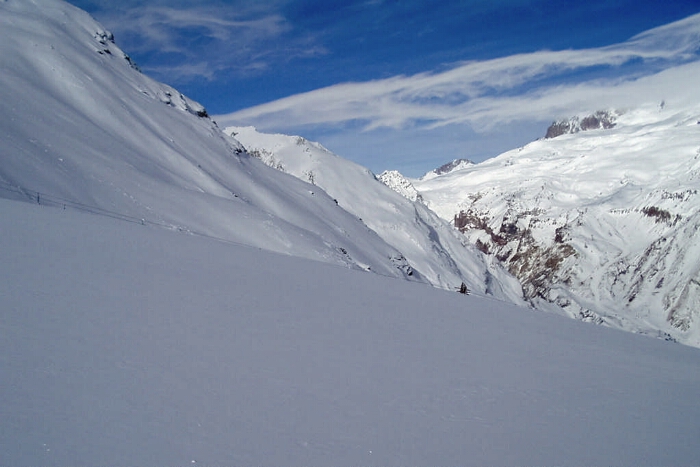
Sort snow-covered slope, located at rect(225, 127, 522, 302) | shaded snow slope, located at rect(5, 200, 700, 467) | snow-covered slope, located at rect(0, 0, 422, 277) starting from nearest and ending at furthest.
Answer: shaded snow slope, located at rect(5, 200, 700, 467) → snow-covered slope, located at rect(0, 0, 422, 277) → snow-covered slope, located at rect(225, 127, 522, 302)

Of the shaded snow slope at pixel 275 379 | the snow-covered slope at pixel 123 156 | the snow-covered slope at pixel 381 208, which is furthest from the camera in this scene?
the snow-covered slope at pixel 381 208

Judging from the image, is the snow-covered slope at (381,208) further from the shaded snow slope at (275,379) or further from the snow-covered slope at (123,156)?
the shaded snow slope at (275,379)

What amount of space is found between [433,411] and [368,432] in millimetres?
1014

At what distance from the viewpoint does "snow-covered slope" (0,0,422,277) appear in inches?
919

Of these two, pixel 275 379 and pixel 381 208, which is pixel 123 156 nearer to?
pixel 275 379

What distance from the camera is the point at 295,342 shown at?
7.24 meters

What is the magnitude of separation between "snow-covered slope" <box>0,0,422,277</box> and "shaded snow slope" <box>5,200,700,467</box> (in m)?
11.5

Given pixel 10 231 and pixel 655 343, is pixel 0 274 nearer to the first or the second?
pixel 10 231

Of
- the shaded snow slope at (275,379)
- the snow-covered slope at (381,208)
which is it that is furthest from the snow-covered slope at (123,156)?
the snow-covered slope at (381,208)

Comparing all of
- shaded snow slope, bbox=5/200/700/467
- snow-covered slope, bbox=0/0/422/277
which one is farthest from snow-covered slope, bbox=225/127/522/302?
shaded snow slope, bbox=5/200/700/467

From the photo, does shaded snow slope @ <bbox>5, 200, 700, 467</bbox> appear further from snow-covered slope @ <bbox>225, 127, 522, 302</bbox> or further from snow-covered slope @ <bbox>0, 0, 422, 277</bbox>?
snow-covered slope @ <bbox>225, 127, 522, 302</bbox>

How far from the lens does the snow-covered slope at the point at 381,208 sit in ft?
323

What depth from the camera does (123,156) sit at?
3133 cm

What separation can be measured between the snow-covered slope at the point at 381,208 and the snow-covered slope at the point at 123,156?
31659 millimetres
